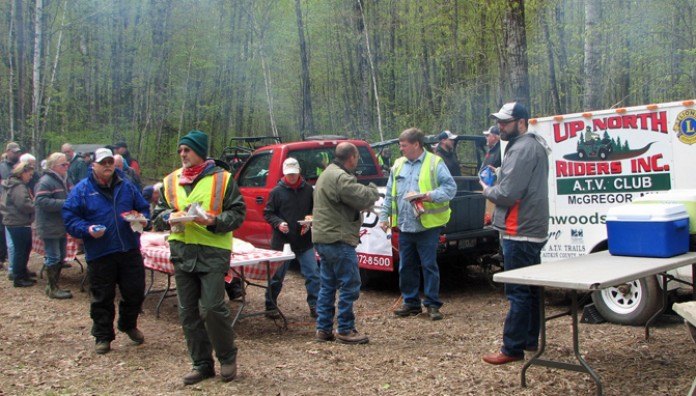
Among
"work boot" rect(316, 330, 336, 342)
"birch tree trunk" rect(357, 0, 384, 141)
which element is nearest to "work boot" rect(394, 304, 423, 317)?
"work boot" rect(316, 330, 336, 342)

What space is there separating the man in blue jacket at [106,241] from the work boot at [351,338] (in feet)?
6.11

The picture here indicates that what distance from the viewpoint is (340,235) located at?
5.73 m

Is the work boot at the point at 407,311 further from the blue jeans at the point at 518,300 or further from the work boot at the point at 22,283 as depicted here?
the work boot at the point at 22,283

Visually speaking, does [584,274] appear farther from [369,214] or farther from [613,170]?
[369,214]

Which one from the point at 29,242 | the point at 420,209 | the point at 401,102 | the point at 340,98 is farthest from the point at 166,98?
the point at 420,209

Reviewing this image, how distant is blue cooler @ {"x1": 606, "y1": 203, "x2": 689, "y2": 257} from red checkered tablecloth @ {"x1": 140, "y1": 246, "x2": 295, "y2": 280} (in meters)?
3.03

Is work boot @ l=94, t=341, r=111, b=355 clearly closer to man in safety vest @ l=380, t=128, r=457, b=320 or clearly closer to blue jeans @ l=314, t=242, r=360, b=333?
blue jeans @ l=314, t=242, r=360, b=333

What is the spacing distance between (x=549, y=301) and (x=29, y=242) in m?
6.80

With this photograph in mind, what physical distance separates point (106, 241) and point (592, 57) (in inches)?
338

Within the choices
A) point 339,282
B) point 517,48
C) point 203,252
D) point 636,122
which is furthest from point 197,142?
point 517,48

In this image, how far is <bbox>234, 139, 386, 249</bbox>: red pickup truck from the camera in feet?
29.2

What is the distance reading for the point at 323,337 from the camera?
19.6 ft

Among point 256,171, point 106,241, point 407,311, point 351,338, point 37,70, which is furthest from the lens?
point 37,70

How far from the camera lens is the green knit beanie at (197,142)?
15.5 ft
